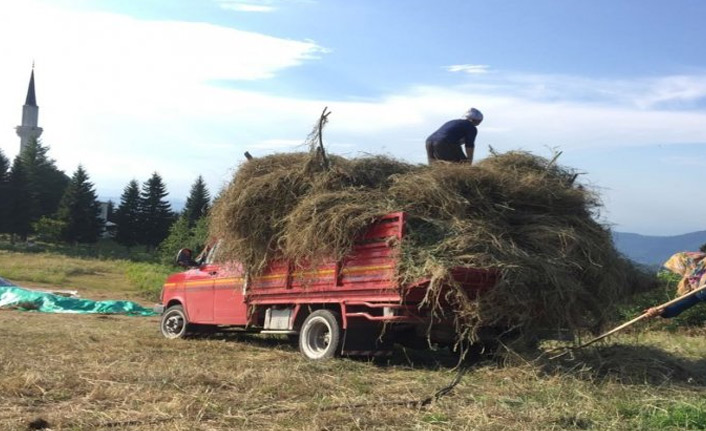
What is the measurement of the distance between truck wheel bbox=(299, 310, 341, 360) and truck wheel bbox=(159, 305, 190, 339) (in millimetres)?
3693

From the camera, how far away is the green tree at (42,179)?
83.6m

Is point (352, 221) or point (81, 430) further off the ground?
point (352, 221)

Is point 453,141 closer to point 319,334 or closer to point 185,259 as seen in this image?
point 319,334

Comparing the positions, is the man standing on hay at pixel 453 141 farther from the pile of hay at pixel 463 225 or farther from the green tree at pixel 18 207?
the green tree at pixel 18 207

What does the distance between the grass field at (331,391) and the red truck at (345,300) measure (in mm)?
400

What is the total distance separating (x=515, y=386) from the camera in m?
6.85

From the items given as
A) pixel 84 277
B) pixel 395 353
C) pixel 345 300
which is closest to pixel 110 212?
pixel 84 277

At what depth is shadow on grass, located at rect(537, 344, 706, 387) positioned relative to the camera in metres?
7.32

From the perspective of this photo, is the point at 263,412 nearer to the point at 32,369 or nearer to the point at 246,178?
the point at 32,369

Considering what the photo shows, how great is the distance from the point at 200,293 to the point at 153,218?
72582 millimetres

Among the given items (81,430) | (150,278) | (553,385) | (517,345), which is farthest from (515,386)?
(150,278)

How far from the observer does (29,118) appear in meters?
127

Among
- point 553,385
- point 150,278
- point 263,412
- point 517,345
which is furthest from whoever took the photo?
point 150,278

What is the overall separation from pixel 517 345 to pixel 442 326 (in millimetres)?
904
